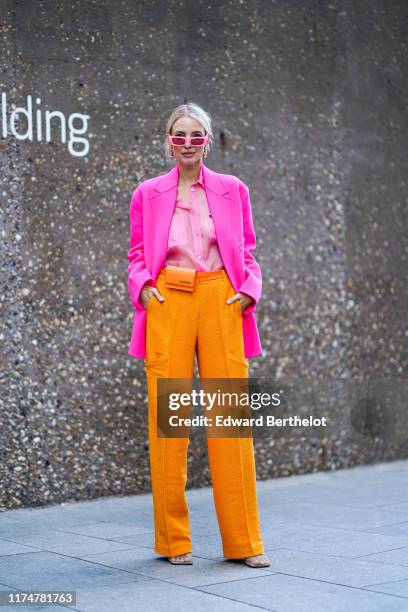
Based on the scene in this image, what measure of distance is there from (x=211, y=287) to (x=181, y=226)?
30 centimetres

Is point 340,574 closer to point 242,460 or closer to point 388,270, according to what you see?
point 242,460

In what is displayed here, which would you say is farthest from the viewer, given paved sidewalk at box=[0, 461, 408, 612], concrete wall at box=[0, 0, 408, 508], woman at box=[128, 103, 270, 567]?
concrete wall at box=[0, 0, 408, 508]

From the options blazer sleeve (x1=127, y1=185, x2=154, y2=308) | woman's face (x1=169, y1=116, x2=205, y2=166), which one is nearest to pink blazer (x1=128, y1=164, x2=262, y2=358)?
blazer sleeve (x1=127, y1=185, x2=154, y2=308)

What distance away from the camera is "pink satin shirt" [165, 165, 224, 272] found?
4.29 meters

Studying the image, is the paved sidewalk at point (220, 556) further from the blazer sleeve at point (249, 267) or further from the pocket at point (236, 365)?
the blazer sleeve at point (249, 267)

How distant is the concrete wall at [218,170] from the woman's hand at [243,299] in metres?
1.82

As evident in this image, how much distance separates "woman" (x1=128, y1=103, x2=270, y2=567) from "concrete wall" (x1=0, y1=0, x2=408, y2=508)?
1557mm

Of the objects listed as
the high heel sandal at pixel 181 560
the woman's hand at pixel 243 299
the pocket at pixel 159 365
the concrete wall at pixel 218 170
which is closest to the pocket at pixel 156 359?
the pocket at pixel 159 365

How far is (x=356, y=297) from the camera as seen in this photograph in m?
7.10

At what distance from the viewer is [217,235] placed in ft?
14.1

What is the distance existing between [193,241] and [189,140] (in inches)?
16.8

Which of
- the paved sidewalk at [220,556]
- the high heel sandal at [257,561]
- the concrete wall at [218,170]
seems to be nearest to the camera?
the paved sidewalk at [220,556]

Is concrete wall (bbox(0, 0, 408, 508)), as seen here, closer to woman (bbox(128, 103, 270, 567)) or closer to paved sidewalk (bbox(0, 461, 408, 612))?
paved sidewalk (bbox(0, 461, 408, 612))

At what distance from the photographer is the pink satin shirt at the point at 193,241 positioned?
429cm
